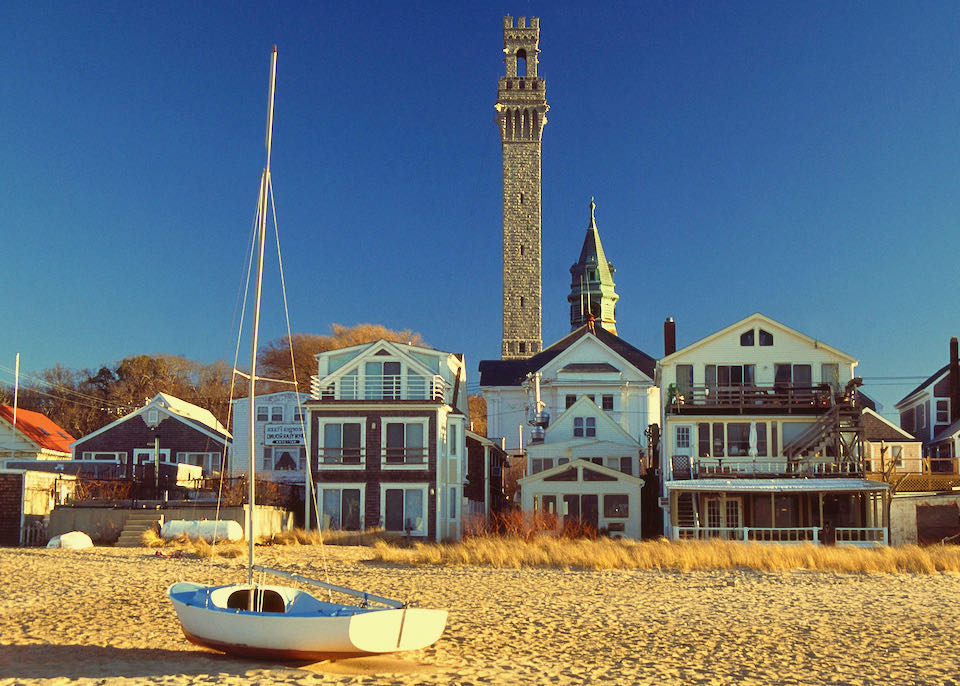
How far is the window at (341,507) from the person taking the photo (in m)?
44.0

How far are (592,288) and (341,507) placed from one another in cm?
4291

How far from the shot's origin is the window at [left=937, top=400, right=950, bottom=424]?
53875mm

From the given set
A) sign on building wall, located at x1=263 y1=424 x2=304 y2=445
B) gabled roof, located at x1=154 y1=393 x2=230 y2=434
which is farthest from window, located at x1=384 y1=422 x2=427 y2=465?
gabled roof, located at x1=154 y1=393 x2=230 y2=434

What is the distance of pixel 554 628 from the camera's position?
20.9m

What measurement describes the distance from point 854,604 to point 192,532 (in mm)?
22514

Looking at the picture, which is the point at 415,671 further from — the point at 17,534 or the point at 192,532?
the point at 17,534

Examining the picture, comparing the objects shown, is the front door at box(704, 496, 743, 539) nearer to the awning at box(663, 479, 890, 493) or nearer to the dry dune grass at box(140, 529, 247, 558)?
the awning at box(663, 479, 890, 493)

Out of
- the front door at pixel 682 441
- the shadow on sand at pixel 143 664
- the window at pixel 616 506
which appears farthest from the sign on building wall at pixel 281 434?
the shadow on sand at pixel 143 664

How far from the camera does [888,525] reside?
3984 cm

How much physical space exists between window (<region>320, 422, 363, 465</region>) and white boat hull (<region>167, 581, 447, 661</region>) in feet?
86.6

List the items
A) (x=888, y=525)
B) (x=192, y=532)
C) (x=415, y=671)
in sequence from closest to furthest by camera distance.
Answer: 1. (x=415, y=671)
2. (x=192, y=532)
3. (x=888, y=525)

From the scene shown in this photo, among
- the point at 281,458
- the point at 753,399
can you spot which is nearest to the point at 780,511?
the point at 753,399

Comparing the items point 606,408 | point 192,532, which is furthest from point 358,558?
point 606,408

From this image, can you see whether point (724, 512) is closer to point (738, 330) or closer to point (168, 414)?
point (738, 330)
